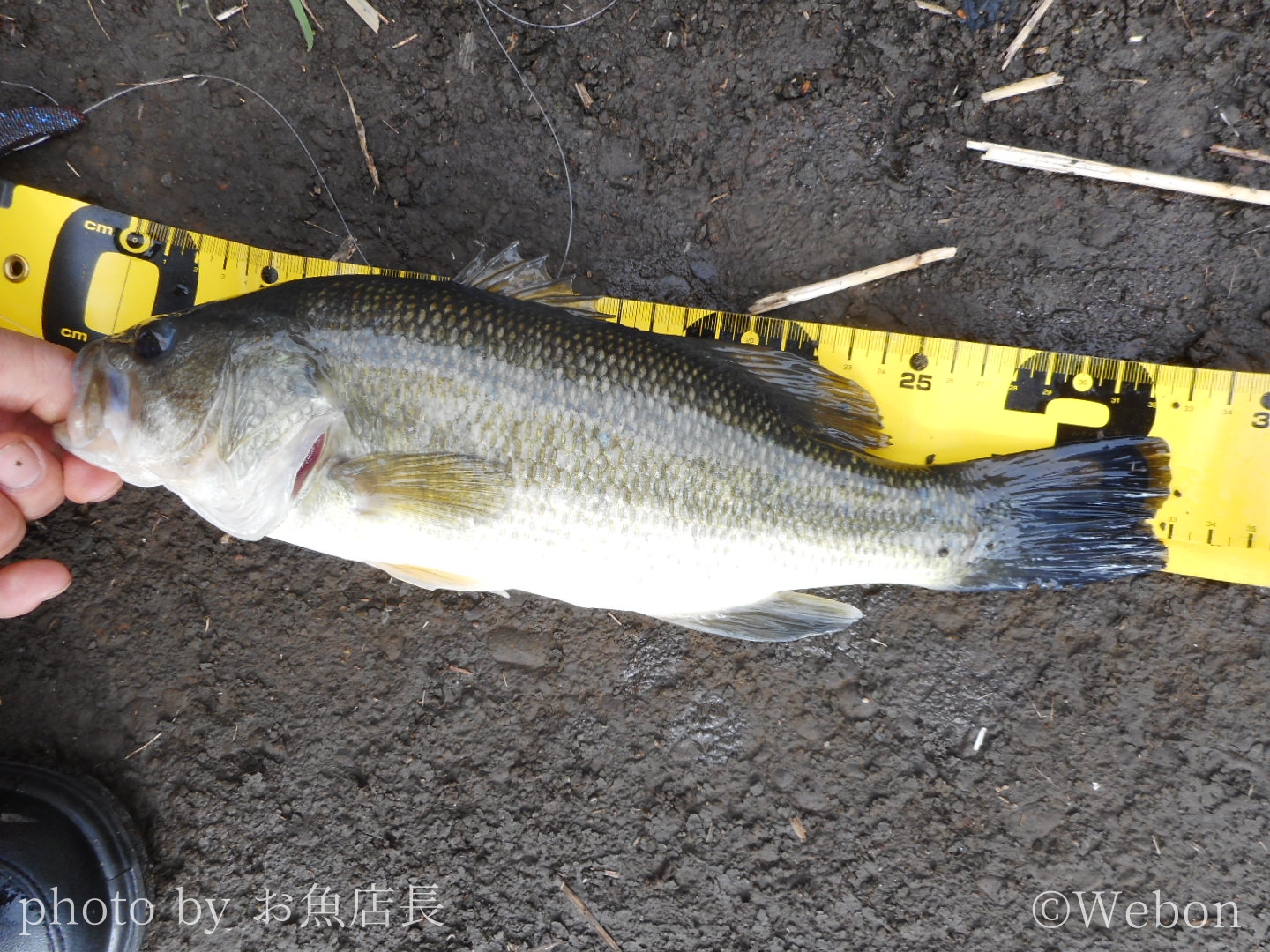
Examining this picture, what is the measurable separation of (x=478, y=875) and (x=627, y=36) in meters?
3.41

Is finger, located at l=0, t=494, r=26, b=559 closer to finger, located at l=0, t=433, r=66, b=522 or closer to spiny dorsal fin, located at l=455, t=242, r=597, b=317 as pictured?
finger, located at l=0, t=433, r=66, b=522

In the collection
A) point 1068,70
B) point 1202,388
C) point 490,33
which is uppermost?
point 1068,70

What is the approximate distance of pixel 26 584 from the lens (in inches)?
99.3

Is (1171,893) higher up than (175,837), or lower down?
higher up

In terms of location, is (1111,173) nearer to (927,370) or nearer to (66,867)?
(927,370)

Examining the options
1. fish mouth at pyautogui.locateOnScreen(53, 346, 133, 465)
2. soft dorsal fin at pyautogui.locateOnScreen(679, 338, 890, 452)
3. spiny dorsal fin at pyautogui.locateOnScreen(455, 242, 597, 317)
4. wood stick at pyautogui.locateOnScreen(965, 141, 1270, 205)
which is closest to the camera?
fish mouth at pyautogui.locateOnScreen(53, 346, 133, 465)

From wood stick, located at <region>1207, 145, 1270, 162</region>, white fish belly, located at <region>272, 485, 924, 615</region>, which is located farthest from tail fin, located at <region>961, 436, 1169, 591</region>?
wood stick, located at <region>1207, 145, 1270, 162</region>

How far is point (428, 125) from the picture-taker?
2949 mm

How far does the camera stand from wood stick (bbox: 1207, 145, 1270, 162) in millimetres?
2859

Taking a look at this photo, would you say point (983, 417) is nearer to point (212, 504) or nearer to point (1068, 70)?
point (1068, 70)

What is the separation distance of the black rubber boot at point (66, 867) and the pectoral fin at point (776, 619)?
2278 mm

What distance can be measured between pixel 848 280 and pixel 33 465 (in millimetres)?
2948

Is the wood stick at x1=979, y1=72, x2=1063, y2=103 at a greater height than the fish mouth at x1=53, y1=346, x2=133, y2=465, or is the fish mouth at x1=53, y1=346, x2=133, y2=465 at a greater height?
the wood stick at x1=979, y1=72, x2=1063, y2=103

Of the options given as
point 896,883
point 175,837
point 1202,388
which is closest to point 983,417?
point 1202,388
